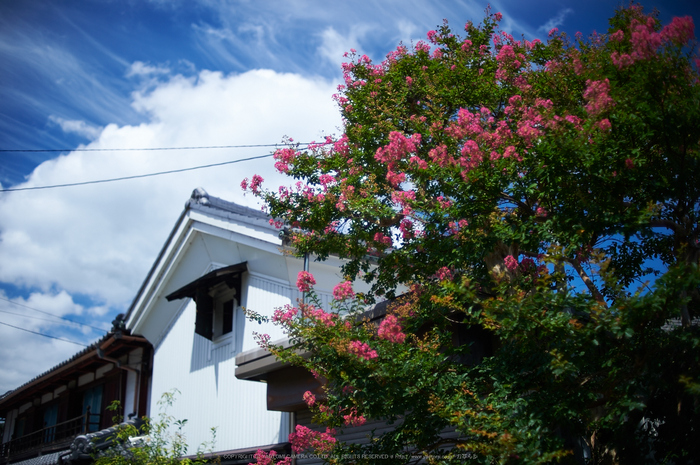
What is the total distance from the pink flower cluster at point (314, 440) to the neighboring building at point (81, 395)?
9331 millimetres

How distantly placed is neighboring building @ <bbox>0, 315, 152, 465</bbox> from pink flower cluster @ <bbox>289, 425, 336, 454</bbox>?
9.33m

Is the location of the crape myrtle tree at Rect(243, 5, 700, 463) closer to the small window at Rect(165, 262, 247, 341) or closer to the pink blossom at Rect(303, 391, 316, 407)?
the pink blossom at Rect(303, 391, 316, 407)

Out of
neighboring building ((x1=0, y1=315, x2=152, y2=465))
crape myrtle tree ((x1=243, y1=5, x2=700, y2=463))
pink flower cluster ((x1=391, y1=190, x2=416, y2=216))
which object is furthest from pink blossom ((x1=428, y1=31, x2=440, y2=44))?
neighboring building ((x1=0, y1=315, x2=152, y2=465))

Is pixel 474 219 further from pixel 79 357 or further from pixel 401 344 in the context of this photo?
pixel 79 357

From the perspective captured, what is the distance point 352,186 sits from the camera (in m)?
7.43

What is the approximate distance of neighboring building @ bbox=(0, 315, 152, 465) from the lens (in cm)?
1628

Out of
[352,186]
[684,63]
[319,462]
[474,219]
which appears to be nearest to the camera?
[684,63]

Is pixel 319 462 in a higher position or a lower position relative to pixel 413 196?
lower

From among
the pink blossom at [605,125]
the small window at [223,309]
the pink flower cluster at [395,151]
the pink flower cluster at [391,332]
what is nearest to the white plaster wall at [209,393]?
the small window at [223,309]

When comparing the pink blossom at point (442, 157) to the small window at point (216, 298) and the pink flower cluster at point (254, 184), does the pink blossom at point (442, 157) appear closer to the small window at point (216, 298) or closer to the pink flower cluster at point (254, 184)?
the pink flower cluster at point (254, 184)

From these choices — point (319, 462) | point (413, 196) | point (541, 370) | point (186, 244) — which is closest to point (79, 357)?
point (186, 244)

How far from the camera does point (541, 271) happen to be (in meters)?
5.29

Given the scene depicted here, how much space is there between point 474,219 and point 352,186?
1.86m

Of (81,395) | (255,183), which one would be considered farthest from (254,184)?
(81,395)
